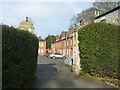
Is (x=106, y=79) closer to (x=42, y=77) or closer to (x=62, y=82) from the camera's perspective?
(x=62, y=82)

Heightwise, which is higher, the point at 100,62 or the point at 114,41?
the point at 114,41

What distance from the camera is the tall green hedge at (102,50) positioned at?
15711 millimetres

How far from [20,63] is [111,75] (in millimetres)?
8927

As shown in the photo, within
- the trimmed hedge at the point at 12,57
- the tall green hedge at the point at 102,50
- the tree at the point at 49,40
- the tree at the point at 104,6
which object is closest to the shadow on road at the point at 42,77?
the tall green hedge at the point at 102,50

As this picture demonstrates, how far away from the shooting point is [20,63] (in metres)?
8.53

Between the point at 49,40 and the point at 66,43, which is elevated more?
the point at 49,40

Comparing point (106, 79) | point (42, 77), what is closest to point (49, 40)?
point (42, 77)

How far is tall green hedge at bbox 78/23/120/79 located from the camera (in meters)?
15.7

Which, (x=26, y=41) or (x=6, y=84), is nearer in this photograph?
(x=6, y=84)

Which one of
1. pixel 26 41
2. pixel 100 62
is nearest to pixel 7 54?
pixel 26 41

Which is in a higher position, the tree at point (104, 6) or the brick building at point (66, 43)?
the tree at point (104, 6)

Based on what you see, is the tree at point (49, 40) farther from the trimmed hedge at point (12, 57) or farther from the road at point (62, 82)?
the trimmed hedge at point (12, 57)

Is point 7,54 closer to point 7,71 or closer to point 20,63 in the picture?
point 7,71

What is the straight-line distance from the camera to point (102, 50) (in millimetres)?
15867
